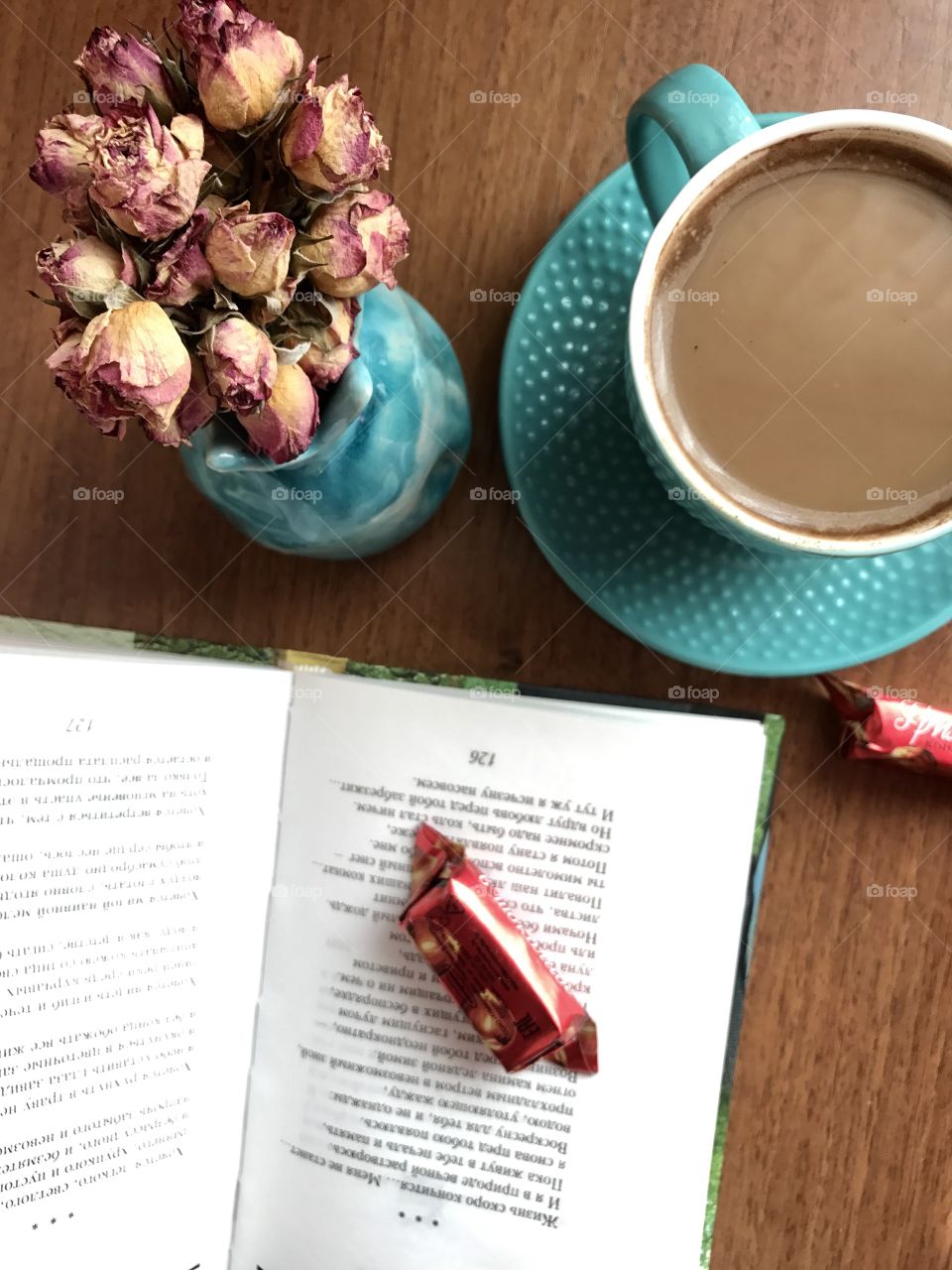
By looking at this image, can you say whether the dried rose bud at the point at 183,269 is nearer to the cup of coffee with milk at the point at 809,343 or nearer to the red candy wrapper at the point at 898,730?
the cup of coffee with milk at the point at 809,343

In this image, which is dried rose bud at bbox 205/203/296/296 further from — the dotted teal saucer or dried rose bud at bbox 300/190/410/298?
the dotted teal saucer

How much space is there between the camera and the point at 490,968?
21.5 inches

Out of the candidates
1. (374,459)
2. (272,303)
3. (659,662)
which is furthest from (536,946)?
(272,303)

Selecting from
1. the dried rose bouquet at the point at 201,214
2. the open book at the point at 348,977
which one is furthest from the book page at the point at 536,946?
the dried rose bouquet at the point at 201,214

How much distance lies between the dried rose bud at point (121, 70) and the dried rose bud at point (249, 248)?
0.05 meters

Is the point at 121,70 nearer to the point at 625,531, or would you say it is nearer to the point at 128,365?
the point at 128,365

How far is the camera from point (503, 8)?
572 mm

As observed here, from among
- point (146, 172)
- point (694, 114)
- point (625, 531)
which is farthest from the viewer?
point (625, 531)

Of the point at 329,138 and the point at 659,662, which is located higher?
the point at 329,138

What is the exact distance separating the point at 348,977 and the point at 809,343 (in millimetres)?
413

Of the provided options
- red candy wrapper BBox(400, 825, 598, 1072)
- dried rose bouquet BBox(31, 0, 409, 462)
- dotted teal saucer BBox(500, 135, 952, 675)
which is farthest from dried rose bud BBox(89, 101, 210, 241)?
red candy wrapper BBox(400, 825, 598, 1072)

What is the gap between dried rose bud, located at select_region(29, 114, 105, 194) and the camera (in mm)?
309

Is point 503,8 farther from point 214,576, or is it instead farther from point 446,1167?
point 446,1167

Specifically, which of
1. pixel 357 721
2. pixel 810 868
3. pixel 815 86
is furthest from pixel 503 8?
pixel 810 868
